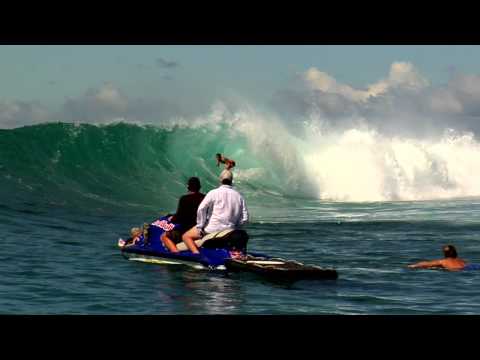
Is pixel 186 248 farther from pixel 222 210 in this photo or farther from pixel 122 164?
pixel 122 164

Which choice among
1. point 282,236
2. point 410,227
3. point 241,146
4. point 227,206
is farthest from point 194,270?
point 241,146

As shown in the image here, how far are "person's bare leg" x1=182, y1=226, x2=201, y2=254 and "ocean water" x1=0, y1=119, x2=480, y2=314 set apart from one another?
1.24 ft

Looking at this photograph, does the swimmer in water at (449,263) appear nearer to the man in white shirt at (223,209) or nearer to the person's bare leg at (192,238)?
the man in white shirt at (223,209)

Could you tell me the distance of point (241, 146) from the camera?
3941 centimetres

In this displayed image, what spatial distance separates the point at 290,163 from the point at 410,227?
19.4 meters

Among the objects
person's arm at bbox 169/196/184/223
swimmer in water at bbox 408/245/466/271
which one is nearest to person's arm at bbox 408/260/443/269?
swimmer in water at bbox 408/245/466/271

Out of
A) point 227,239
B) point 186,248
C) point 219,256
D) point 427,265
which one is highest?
point 227,239

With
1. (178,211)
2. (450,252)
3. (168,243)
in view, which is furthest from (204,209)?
(450,252)

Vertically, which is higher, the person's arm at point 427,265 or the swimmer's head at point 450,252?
the swimmer's head at point 450,252

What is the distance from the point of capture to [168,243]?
13.1 meters

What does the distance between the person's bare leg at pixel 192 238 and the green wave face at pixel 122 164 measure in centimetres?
1171

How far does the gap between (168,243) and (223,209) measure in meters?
1.44

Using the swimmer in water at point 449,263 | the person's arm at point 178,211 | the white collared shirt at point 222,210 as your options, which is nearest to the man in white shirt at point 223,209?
the white collared shirt at point 222,210

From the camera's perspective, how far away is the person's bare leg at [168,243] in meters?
13.0
